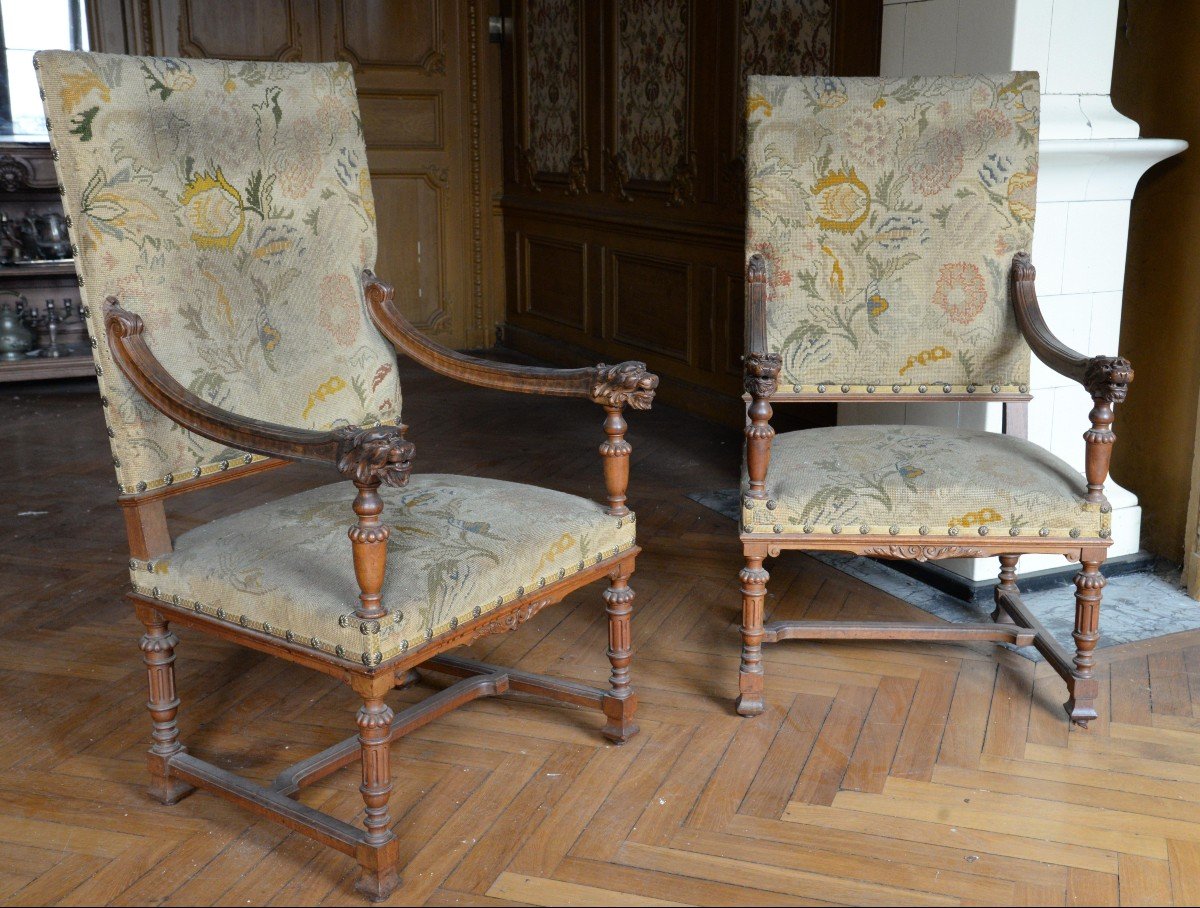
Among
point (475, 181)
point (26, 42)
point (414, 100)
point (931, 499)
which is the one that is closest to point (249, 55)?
point (414, 100)

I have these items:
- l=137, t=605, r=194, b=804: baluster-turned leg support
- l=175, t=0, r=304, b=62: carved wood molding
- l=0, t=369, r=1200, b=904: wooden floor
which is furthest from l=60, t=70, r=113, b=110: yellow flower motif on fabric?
l=175, t=0, r=304, b=62: carved wood molding

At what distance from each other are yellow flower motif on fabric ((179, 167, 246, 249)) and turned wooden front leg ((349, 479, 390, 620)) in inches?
25.5

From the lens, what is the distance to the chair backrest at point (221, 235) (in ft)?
6.19

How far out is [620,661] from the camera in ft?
7.23

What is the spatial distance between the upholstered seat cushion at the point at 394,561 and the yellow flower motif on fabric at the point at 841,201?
87 centimetres

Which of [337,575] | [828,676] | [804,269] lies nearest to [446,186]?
[804,269]

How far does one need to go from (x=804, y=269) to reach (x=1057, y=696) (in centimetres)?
100

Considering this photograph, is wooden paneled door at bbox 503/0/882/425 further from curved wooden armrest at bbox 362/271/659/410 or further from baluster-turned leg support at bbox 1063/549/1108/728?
curved wooden armrest at bbox 362/271/659/410

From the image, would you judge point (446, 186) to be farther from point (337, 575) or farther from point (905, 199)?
point (337, 575)

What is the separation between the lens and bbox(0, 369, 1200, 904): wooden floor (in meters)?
1.82

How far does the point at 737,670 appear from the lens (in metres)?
2.57

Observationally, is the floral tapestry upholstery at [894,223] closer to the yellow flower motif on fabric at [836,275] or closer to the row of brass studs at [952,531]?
the yellow flower motif on fabric at [836,275]

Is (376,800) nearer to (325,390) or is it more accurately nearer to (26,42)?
(325,390)

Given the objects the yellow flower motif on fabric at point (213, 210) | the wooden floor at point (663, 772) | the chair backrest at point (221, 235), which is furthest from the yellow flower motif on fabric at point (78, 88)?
the wooden floor at point (663, 772)
